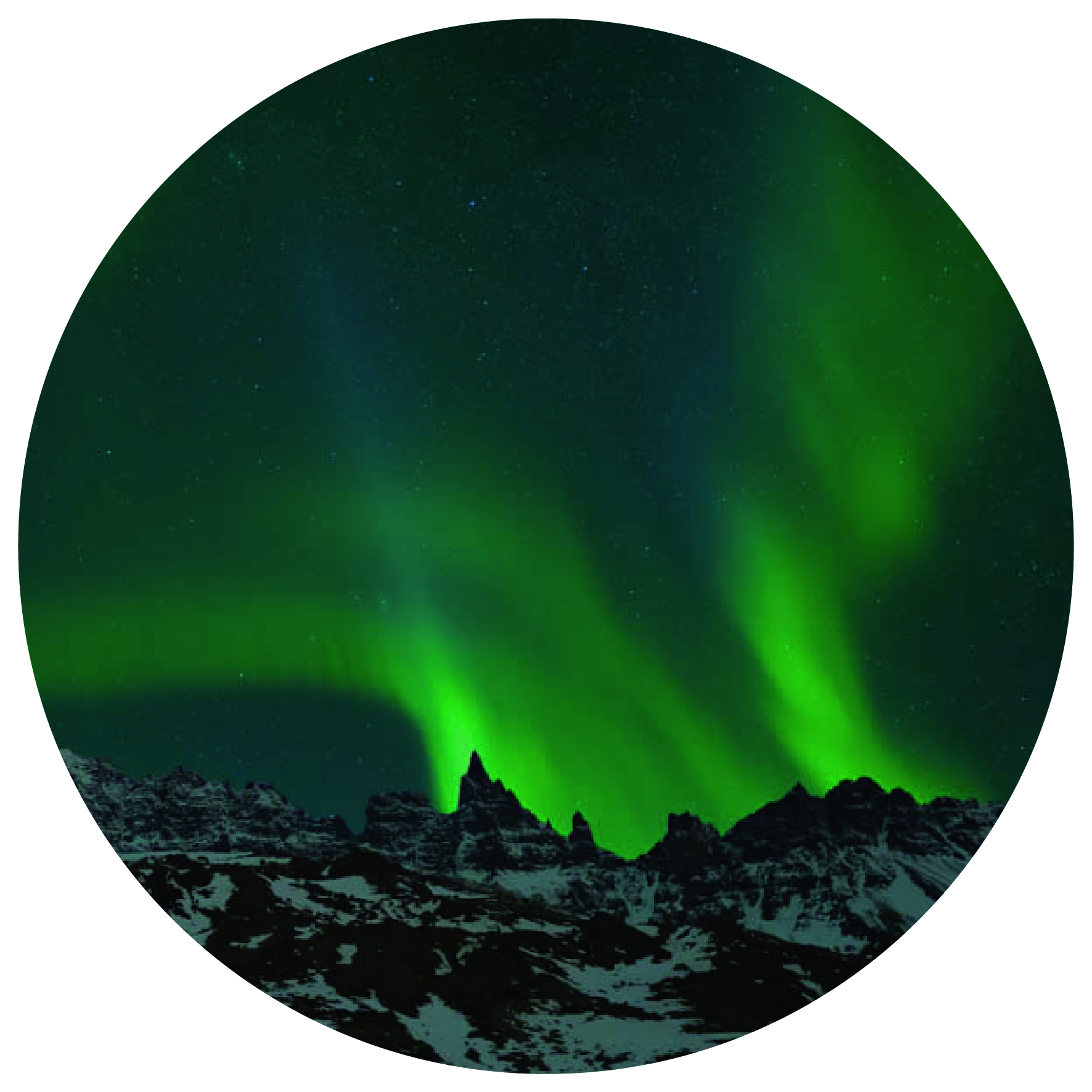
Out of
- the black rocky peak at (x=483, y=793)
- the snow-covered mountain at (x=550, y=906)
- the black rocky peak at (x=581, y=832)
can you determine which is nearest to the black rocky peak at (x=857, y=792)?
the snow-covered mountain at (x=550, y=906)

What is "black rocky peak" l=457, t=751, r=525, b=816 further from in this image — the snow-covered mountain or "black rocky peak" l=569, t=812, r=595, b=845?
"black rocky peak" l=569, t=812, r=595, b=845

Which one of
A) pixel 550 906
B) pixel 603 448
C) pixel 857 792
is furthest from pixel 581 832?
pixel 603 448

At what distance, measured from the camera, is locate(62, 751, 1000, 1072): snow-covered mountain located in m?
3.33

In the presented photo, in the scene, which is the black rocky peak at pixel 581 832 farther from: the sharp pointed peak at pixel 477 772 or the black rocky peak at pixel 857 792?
the black rocky peak at pixel 857 792

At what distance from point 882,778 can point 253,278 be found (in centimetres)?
166

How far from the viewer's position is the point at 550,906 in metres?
3.34

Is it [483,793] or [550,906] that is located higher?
[483,793]

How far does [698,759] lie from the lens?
130 inches

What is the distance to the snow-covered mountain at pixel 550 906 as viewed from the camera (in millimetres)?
3330

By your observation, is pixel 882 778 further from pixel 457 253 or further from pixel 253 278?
pixel 253 278

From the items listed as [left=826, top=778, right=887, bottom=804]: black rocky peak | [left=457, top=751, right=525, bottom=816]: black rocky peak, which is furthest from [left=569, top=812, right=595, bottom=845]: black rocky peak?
[left=826, top=778, right=887, bottom=804]: black rocky peak

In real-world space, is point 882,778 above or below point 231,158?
below

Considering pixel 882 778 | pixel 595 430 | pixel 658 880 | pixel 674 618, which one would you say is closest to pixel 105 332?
pixel 595 430

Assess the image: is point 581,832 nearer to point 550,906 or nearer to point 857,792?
point 550,906
